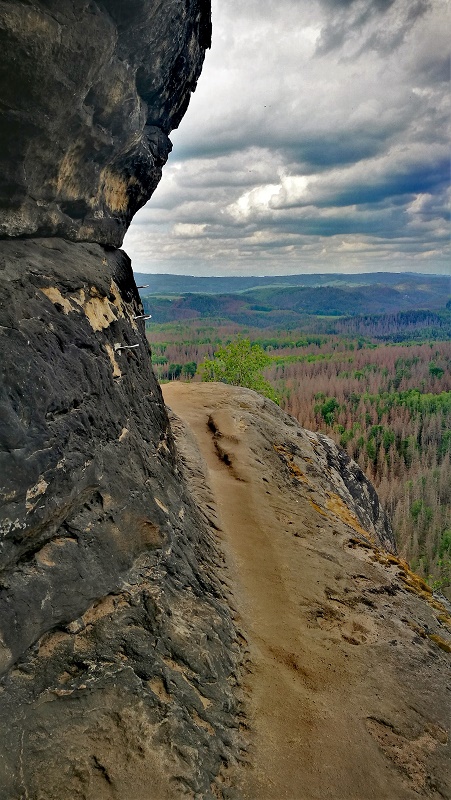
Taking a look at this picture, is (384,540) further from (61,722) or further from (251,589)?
(61,722)

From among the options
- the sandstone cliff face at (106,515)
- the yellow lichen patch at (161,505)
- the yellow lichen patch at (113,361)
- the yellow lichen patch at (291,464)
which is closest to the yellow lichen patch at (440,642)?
the sandstone cliff face at (106,515)

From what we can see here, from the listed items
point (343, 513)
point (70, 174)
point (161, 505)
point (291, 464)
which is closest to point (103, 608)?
→ point (161, 505)

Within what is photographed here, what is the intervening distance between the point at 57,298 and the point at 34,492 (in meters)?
3.13

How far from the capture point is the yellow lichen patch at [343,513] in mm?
17406

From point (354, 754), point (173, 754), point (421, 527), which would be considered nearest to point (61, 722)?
point (173, 754)

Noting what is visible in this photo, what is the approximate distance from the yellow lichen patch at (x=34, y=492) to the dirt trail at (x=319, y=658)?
15.6 feet

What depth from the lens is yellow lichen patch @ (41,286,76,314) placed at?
303 inches

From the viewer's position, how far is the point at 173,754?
6676mm

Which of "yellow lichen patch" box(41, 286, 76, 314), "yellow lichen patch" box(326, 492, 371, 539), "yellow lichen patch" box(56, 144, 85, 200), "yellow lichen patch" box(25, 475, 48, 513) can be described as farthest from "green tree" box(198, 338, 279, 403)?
"yellow lichen patch" box(25, 475, 48, 513)

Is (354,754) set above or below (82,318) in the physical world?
below

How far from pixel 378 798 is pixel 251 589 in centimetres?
469

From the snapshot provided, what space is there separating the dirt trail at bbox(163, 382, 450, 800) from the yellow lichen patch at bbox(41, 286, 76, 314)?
6.85 m

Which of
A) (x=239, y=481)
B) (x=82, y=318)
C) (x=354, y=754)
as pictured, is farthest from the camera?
(x=239, y=481)

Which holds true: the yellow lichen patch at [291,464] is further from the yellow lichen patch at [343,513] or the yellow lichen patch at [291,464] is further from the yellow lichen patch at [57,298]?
the yellow lichen patch at [57,298]
